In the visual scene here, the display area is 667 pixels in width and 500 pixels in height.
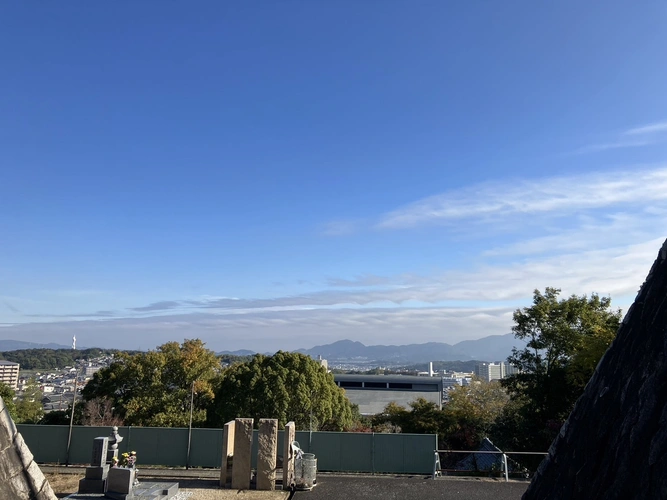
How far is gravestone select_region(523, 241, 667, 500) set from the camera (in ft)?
4.93

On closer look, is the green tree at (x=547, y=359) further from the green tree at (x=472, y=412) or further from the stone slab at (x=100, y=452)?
the stone slab at (x=100, y=452)

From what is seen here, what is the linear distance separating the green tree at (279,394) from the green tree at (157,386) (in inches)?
75.9

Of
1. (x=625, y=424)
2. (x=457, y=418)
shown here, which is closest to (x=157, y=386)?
(x=457, y=418)

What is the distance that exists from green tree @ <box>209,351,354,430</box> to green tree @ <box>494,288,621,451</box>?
885 centimetres

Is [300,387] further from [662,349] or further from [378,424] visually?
[662,349]

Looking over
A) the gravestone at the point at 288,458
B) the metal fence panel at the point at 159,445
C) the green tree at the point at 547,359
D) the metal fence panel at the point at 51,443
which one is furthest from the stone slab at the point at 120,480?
the green tree at the point at 547,359

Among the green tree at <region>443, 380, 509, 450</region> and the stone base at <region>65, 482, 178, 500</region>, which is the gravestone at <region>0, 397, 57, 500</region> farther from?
the green tree at <region>443, 380, 509, 450</region>

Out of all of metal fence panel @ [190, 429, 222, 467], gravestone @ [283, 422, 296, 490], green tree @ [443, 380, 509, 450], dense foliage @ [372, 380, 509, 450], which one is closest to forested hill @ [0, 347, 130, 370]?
dense foliage @ [372, 380, 509, 450]

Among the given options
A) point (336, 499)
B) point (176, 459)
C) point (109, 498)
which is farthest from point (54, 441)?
point (336, 499)

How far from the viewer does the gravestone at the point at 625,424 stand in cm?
150

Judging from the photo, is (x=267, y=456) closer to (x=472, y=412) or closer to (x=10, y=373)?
(x=472, y=412)

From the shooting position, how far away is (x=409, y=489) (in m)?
12.5

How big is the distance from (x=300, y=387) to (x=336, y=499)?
1205 cm

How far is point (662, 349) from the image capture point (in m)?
1.60
